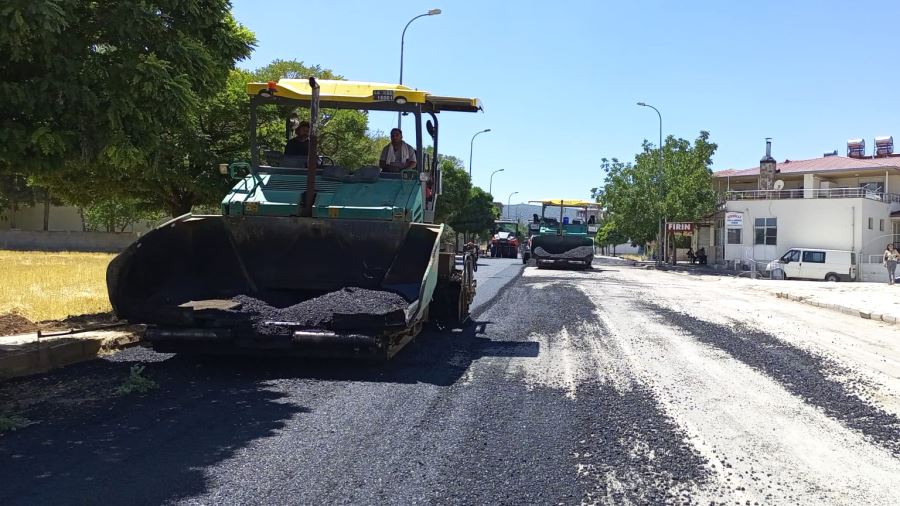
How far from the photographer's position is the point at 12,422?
4859 millimetres

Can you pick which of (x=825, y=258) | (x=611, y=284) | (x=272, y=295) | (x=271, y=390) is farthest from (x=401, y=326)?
(x=825, y=258)

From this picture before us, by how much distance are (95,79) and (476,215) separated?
57.7m

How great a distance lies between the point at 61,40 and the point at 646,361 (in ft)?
22.3

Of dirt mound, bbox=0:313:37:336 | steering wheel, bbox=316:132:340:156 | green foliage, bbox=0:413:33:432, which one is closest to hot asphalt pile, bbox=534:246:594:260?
steering wheel, bbox=316:132:340:156

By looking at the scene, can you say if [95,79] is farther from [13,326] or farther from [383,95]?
[13,326]

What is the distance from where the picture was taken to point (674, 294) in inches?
738

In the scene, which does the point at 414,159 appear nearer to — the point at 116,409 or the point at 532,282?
the point at 116,409

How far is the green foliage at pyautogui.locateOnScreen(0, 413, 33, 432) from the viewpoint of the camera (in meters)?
4.79

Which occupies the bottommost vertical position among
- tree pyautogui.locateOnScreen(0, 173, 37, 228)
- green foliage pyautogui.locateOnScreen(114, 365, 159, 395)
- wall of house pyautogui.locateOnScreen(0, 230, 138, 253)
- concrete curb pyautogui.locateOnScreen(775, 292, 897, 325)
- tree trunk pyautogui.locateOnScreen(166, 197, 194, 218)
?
concrete curb pyautogui.locateOnScreen(775, 292, 897, 325)

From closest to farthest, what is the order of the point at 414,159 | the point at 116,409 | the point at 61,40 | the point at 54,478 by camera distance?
the point at 54,478, the point at 116,409, the point at 61,40, the point at 414,159

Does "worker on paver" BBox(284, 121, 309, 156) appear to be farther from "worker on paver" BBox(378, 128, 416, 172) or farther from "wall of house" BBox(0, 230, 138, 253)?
"wall of house" BBox(0, 230, 138, 253)

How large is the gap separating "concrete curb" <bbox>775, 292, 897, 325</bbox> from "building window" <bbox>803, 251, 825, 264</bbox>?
11.6 metres

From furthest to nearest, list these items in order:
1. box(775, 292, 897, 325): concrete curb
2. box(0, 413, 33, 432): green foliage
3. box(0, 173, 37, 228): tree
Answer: box(775, 292, 897, 325): concrete curb → box(0, 173, 37, 228): tree → box(0, 413, 33, 432): green foliage

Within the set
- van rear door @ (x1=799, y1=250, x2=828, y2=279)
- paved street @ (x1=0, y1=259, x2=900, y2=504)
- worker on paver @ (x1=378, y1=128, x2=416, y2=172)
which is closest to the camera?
paved street @ (x1=0, y1=259, x2=900, y2=504)
